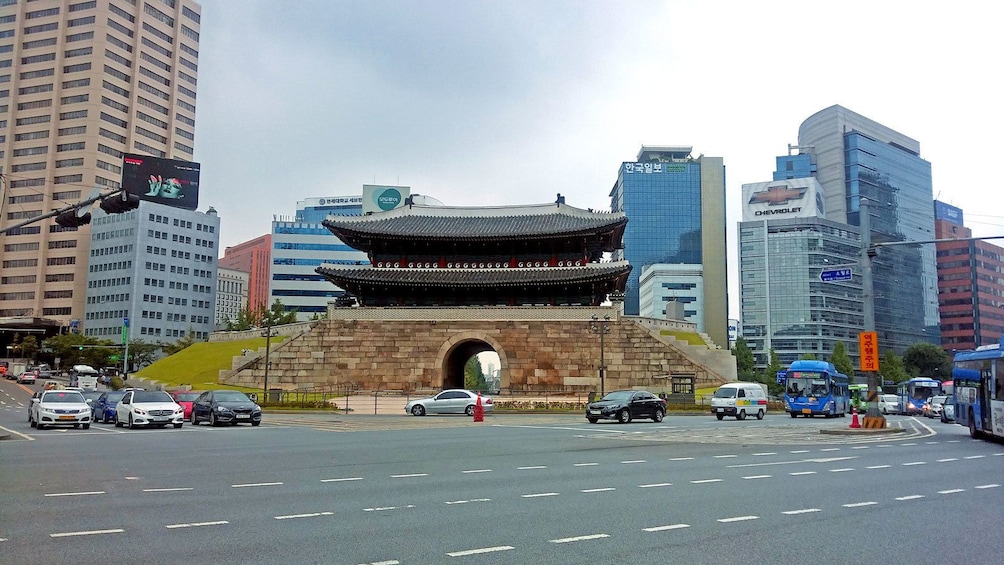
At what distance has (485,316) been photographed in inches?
2082

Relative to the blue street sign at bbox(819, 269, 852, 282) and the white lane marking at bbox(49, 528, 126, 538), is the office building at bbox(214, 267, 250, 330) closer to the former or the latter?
the blue street sign at bbox(819, 269, 852, 282)

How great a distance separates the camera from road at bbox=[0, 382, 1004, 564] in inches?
303

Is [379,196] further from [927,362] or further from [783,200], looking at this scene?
[927,362]

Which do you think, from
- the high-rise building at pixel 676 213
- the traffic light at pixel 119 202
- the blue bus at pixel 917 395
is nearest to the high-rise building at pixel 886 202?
the high-rise building at pixel 676 213

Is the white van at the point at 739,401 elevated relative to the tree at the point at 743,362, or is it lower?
lower

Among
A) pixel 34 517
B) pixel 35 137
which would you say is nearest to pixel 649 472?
pixel 34 517

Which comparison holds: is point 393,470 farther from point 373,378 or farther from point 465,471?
point 373,378

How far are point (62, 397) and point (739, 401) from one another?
29.3 meters

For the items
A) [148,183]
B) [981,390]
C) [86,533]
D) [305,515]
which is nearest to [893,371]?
[981,390]

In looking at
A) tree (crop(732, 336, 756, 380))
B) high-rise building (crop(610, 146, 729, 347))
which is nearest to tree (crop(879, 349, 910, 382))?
tree (crop(732, 336, 756, 380))

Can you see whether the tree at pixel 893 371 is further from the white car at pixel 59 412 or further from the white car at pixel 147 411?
the white car at pixel 59 412

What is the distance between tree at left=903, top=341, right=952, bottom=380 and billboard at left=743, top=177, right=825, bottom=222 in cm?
3219

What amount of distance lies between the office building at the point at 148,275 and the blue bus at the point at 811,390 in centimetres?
8573

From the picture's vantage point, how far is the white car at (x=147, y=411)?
2692 cm
